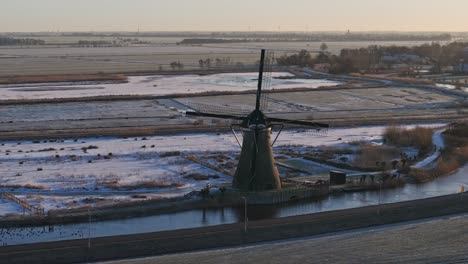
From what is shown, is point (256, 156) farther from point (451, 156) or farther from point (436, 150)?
point (436, 150)

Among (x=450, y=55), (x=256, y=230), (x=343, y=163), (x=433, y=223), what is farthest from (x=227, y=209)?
(x=450, y=55)

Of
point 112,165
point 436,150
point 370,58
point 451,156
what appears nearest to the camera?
point 112,165

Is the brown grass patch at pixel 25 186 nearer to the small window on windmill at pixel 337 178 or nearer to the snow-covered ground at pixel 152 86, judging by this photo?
the small window on windmill at pixel 337 178

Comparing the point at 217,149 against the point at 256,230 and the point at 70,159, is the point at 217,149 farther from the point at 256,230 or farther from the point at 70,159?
the point at 256,230

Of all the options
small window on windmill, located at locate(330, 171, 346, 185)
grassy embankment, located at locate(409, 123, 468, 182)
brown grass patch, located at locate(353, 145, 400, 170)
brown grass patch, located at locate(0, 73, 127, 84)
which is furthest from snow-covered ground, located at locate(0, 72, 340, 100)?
small window on windmill, located at locate(330, 171, 346, 185)

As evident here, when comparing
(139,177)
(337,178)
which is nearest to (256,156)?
(337,178)

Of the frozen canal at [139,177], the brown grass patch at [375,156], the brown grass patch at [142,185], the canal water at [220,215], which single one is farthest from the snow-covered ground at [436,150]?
the brown grass patch at [142,185]
